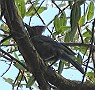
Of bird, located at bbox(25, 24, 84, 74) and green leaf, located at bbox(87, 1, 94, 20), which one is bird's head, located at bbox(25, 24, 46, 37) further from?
green leaf, located at bbox(87, 1, 94, 20)

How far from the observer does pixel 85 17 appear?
0.95 meters

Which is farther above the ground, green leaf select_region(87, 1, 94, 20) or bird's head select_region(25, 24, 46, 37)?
green leaf select_region(87, 1, 94, 20)

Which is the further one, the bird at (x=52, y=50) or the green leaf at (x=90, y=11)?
the green leaf at (x=90, y=11)

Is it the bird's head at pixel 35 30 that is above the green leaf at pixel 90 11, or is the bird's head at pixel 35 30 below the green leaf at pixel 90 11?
below

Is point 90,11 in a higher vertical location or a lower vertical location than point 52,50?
higher

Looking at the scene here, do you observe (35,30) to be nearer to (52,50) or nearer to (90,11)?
(52,50)

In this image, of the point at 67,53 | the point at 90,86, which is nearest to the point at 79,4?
the point at 67,53

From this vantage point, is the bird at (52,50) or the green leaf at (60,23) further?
the green leaf at (60,23)

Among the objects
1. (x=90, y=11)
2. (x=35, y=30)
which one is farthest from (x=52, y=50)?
(x=90, y=11)

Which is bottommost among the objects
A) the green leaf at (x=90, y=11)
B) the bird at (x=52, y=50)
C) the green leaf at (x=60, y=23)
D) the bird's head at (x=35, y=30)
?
the bird at (x=52, y=50)

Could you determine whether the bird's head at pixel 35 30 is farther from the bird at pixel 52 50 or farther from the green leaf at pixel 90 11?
the green leaf at pixel 90 11

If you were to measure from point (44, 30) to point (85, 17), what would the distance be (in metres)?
0.16

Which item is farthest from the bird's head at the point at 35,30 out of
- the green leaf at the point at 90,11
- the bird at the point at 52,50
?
the green leaf at the point at 90,11

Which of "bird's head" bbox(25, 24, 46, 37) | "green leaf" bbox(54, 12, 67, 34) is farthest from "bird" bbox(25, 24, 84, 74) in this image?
"green leaf" bbox(54, 12, 67, 34)
